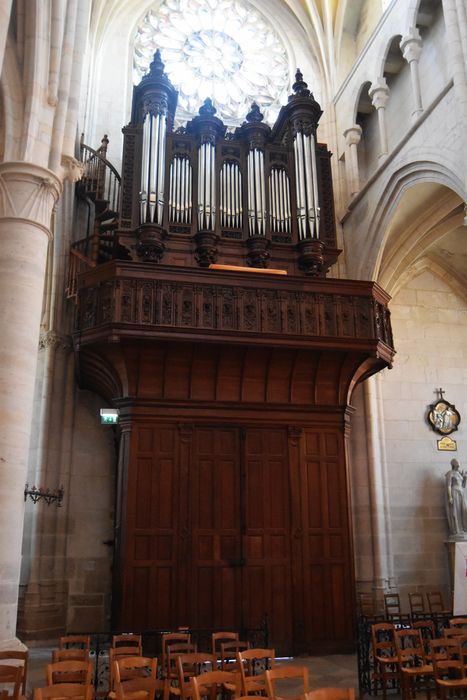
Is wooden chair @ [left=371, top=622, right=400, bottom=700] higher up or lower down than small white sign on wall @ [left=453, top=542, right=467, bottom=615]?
lower down

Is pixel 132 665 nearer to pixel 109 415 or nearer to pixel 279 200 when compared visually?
pixel 109 415

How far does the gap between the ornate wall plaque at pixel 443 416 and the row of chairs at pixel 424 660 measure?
707 centimetres

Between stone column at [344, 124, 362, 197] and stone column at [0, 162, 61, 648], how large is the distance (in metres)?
8.36

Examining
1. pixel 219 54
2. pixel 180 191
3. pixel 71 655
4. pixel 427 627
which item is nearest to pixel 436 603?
pixel 427 627

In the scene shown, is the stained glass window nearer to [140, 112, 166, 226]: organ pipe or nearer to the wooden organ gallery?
[140, 112, 166, 226]: organ pipe

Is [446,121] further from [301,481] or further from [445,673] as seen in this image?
[445,673]

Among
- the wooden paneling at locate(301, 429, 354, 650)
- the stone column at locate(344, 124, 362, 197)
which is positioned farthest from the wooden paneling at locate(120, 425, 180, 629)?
the stone column at locate(344, 124, 362, 197)

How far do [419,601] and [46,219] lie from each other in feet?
36.1

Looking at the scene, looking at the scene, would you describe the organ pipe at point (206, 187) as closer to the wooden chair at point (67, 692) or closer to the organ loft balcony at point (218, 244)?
the organ loft balcony at point (218, 244)

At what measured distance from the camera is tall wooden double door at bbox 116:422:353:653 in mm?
10922

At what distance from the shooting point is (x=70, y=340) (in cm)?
1311

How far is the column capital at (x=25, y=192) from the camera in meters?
8.14

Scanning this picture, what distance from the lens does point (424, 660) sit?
308 inches

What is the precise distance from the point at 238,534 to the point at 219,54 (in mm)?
12606
